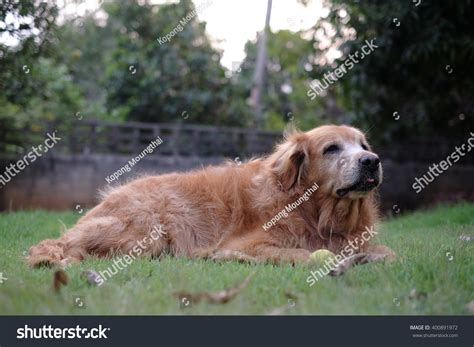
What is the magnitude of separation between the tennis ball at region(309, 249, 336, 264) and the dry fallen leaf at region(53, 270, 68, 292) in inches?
77.0

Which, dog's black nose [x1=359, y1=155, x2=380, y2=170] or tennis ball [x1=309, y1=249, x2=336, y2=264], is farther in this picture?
dog's black nose [x1=359, y1=155, x2=380, y2=170]

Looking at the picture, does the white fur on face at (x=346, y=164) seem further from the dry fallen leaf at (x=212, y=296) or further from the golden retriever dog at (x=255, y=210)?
the dry fallen leaf at (x=212, y=296)

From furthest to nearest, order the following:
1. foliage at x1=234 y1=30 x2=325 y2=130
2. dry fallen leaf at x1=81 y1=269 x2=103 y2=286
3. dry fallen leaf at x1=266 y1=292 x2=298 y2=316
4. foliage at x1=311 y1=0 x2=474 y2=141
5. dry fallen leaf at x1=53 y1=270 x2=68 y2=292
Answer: foliage at x1=234 y1=30 x2=325 y2=130 → foliage at x1=311 y1=0 x2=474 y2=141 → dry fallen leaf at x1=81 y1=269 x2=103 y2=286 → dry fallen leaf at x1=53 y1=270 x2=68 y2=292 → dry fallen leaf at x1=266 y1=292 x2=298 y2=316

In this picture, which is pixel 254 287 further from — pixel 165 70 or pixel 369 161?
pixel 165 70

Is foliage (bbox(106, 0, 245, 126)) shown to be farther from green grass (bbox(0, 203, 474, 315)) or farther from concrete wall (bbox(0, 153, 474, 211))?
green grass (bbox(0, 203, 474, 315))

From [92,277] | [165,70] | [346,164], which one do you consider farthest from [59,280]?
[165,70]

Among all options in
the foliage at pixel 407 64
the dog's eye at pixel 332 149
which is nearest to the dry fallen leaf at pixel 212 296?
the dog's eye at pixel 332 149

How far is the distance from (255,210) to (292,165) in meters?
0.54

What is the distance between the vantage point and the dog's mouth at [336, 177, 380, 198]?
532 cm

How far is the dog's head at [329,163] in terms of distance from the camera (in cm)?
535

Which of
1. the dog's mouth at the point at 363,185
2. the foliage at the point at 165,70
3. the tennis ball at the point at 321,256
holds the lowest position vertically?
the tennis ball at the point at 321,256

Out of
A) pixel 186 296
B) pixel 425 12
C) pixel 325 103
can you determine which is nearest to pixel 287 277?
pixel 186 296

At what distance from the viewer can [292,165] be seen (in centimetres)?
571

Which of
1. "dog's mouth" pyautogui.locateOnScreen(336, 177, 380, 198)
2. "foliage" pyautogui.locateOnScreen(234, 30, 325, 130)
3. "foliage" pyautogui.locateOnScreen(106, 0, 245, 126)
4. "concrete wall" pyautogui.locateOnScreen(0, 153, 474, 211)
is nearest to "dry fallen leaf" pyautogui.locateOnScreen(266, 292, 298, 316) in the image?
"dog's mouth" pyautogui.locateOnScreen(336, 177, 380, 198)
